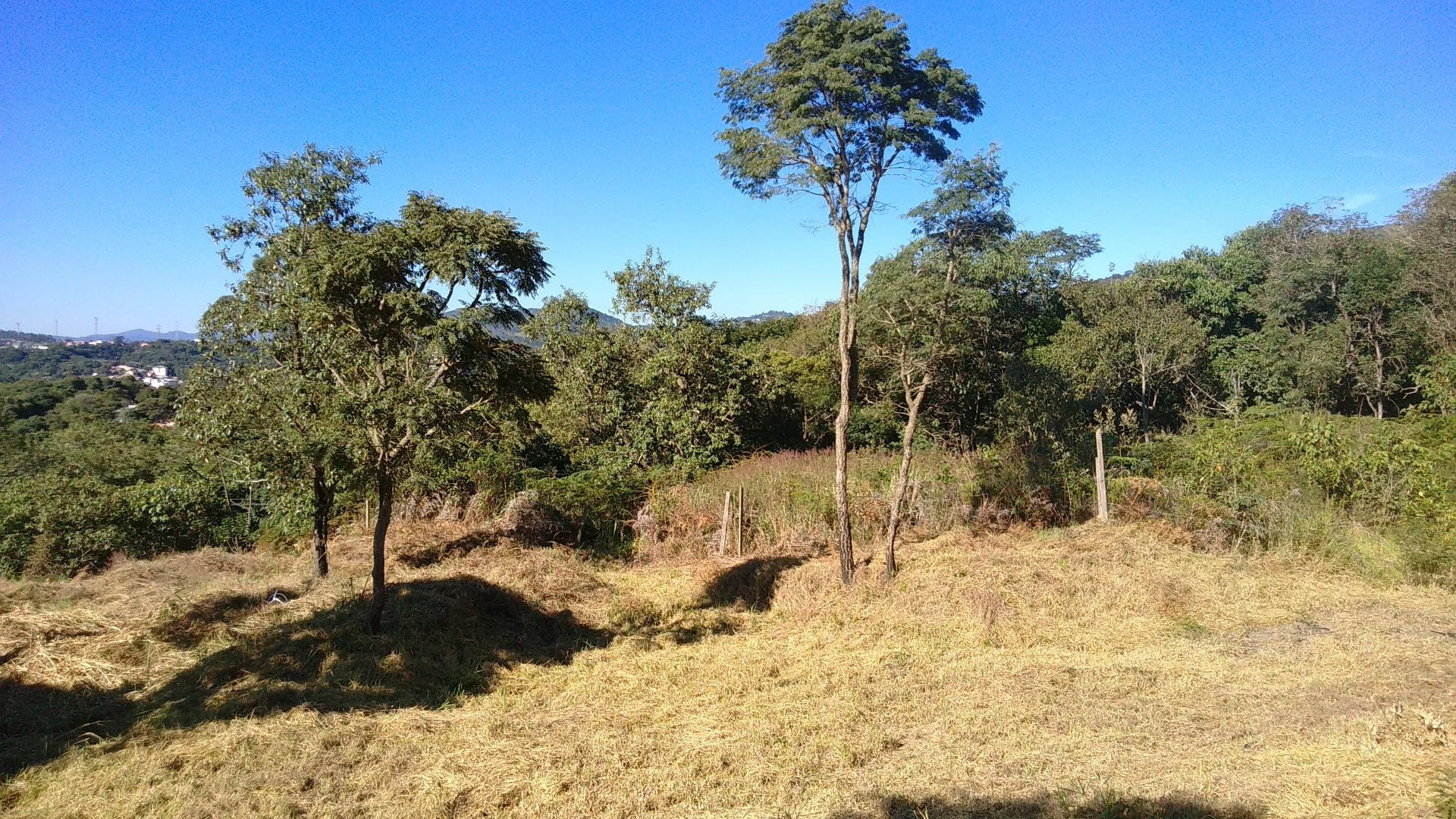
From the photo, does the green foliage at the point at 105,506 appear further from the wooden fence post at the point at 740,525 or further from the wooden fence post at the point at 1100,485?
the wooden fence post at the point at 1100,485

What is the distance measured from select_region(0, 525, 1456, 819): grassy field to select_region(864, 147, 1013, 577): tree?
92.3 inches

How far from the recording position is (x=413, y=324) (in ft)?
21.3

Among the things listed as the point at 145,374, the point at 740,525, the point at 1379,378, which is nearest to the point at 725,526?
the point at 740,525

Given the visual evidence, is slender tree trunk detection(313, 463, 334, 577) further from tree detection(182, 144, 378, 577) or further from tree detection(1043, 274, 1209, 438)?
tree detection(1043, 274, 1209, 438)

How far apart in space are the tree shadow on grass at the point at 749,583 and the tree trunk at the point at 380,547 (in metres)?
3.87

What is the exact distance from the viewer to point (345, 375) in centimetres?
696

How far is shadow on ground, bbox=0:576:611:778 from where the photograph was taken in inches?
223

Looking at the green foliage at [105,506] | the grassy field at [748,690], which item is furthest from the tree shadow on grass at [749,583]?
the green foliage at [105,506]

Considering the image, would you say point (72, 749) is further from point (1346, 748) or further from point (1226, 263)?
point (1226, 263)

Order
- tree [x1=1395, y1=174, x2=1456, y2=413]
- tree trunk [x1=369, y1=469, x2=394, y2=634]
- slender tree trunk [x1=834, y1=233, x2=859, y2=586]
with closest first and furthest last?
tree trunk [x1=369, y1=469, x2=394, y2=634]
slender tree trunk [x1=834, y1=233, x2=859, y2=586]
tree [x1=1395, y1=174, x2=1456, y2=413]

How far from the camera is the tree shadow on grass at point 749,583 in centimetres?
970

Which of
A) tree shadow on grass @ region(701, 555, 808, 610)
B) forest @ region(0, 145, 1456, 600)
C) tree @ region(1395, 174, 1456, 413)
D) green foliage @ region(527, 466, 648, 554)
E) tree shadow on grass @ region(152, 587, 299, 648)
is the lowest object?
tree shadow on grass @ region(701, 555, 808, 610)

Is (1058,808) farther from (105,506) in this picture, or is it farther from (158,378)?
(158,378)

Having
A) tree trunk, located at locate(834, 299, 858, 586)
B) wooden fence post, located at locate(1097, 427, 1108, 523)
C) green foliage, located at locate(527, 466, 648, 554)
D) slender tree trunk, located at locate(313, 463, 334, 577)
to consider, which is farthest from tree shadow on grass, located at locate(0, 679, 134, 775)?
wooden fence post, located at locate(1097, 427, 1108, 523)
